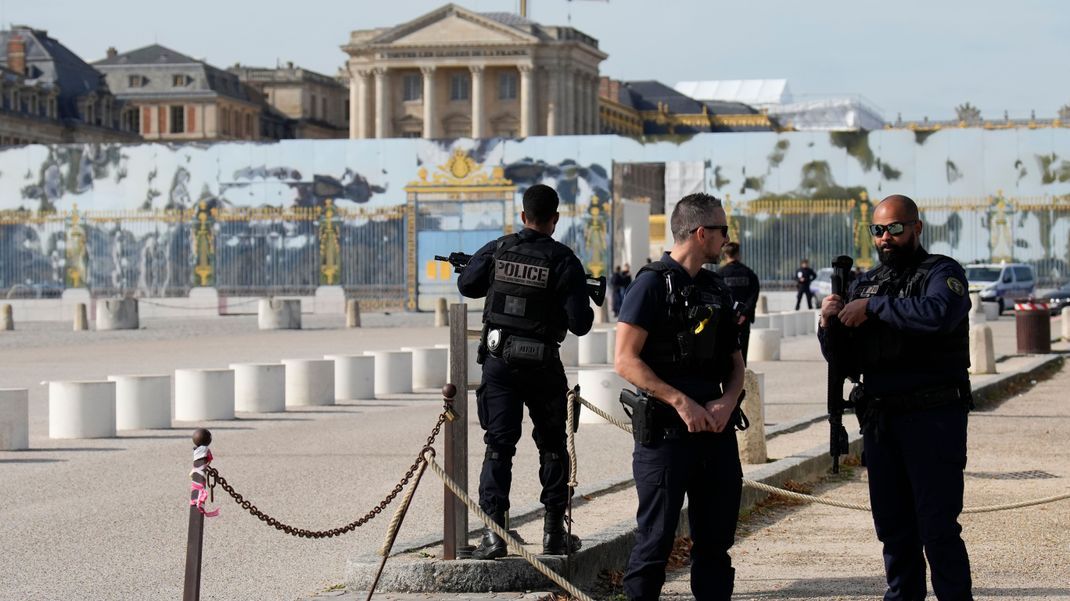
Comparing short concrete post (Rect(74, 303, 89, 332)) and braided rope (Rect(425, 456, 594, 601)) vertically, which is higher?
braided rope (Rect(425, 456, 594, 601))

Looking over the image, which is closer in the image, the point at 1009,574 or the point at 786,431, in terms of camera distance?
the point at 1009,574

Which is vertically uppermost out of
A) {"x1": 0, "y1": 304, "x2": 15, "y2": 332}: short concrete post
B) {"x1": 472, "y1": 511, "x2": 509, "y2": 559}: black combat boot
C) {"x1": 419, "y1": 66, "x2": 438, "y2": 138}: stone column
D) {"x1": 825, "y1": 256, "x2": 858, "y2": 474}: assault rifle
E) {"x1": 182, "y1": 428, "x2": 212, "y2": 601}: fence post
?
{"x1": 419, "y1": 66, "x2": 438, "y2": 138}: stone column

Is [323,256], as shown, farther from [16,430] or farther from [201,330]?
[16,430]

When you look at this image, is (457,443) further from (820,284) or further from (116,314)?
(820,284)

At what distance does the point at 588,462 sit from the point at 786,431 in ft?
8.49

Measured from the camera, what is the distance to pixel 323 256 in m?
51.1

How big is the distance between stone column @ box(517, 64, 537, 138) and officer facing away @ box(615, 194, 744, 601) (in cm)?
11413

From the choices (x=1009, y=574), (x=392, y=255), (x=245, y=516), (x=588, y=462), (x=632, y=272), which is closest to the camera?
(x=1009, y=574)

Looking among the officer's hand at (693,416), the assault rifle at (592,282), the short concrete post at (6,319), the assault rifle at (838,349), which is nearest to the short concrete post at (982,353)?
the assault rifle at (592,282)

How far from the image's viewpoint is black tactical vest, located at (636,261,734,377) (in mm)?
6285

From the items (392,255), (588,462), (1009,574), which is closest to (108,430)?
(588,462)

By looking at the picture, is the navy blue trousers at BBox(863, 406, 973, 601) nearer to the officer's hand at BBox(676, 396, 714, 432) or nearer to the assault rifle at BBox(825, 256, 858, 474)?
the assault rifle at BBox(825, 256, 858, 474)

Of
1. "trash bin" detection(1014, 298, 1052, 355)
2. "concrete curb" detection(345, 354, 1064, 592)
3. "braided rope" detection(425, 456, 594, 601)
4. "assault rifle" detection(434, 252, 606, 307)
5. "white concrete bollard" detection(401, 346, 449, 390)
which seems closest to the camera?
"braided rope" detection(425, 456, 594, 601)

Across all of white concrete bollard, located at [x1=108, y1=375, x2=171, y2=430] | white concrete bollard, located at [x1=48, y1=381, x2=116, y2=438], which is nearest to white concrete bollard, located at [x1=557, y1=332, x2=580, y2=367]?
white concrete bollard, located at [x1=108, y1=375, x2=171, y2=430]
